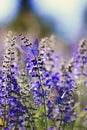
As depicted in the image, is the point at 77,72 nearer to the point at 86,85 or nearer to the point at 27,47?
the point at 86,85

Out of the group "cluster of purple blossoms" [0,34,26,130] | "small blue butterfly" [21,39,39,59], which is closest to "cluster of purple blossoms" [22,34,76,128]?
"small blue butterfly" [21,39,39,59]

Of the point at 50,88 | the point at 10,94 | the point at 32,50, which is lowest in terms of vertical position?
the point at 10,94

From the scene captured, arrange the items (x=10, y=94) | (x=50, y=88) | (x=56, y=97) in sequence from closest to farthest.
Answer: (x=10, y=94), (x=56, y=97), (x=50, y=88)

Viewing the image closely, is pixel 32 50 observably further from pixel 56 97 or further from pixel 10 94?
pixel 56 97

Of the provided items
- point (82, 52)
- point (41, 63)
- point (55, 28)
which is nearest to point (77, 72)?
point (82, 52)

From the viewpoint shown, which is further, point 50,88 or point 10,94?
point 50,88

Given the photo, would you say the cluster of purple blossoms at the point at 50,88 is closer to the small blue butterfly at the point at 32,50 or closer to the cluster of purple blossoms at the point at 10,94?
the small blue butterfly at the point at 32,50

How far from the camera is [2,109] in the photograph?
5.72 m

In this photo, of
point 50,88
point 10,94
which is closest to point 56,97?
point 50,88

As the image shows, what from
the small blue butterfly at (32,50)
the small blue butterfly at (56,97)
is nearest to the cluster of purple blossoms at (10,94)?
Answer: the small blue butterfly at (32,50)

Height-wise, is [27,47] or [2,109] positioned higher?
[27,47]

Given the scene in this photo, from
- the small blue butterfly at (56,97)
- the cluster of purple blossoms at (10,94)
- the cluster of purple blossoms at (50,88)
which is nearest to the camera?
the cluster of purple blossoms at (10,94)

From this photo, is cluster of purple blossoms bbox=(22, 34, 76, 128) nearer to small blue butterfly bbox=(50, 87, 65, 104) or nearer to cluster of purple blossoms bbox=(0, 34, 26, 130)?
small blue butterfly bbox=(50, 87, 65, 104)

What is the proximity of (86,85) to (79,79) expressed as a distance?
1.10ft
